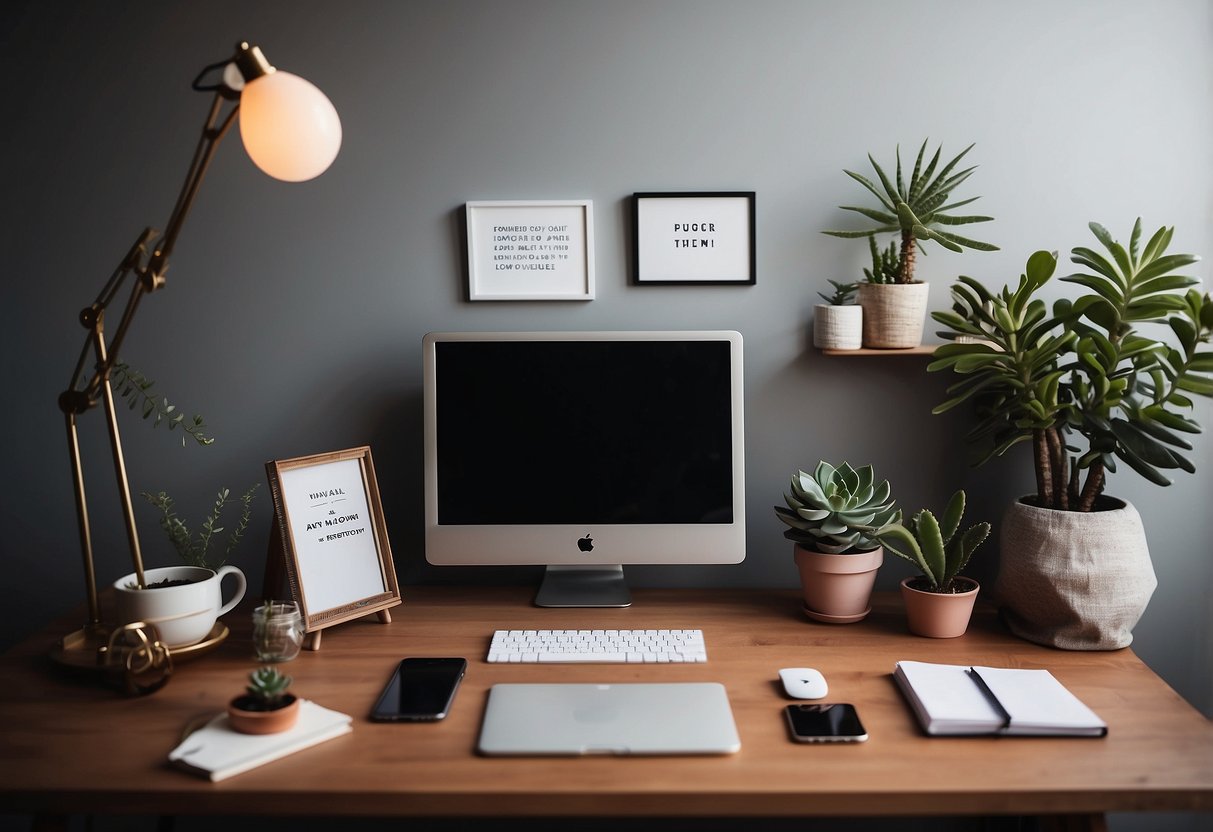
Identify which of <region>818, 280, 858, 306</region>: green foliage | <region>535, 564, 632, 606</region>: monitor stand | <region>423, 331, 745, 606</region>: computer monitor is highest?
<region>818, 280, 858, 306</region>: green foliage

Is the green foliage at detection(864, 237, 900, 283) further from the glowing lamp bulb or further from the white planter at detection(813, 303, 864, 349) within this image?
the glowing lamp bulb

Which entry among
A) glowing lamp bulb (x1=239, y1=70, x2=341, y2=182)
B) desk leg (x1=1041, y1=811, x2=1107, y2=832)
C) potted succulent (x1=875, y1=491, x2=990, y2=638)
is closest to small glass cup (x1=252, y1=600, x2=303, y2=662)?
glowing lamp bulb (x1=239, y1=70, x2=341, y2=182)

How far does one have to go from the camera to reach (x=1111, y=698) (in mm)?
1398

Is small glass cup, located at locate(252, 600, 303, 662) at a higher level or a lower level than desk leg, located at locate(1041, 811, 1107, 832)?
higher

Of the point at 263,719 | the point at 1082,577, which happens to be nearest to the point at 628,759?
the point at 263,719

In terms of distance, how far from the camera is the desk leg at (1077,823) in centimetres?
122

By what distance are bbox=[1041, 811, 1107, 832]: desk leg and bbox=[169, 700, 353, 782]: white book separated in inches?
40.7

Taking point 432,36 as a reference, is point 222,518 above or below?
below

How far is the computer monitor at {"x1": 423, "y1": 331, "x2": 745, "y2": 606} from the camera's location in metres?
1.75

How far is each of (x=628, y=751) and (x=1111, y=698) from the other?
76cm

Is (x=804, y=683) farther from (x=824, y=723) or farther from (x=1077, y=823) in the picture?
(x=1077, y=823)

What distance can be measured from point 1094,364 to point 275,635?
1.44 m

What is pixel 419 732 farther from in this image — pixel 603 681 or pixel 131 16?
pixel 131 16

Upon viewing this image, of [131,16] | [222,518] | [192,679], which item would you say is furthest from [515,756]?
[131,16]
